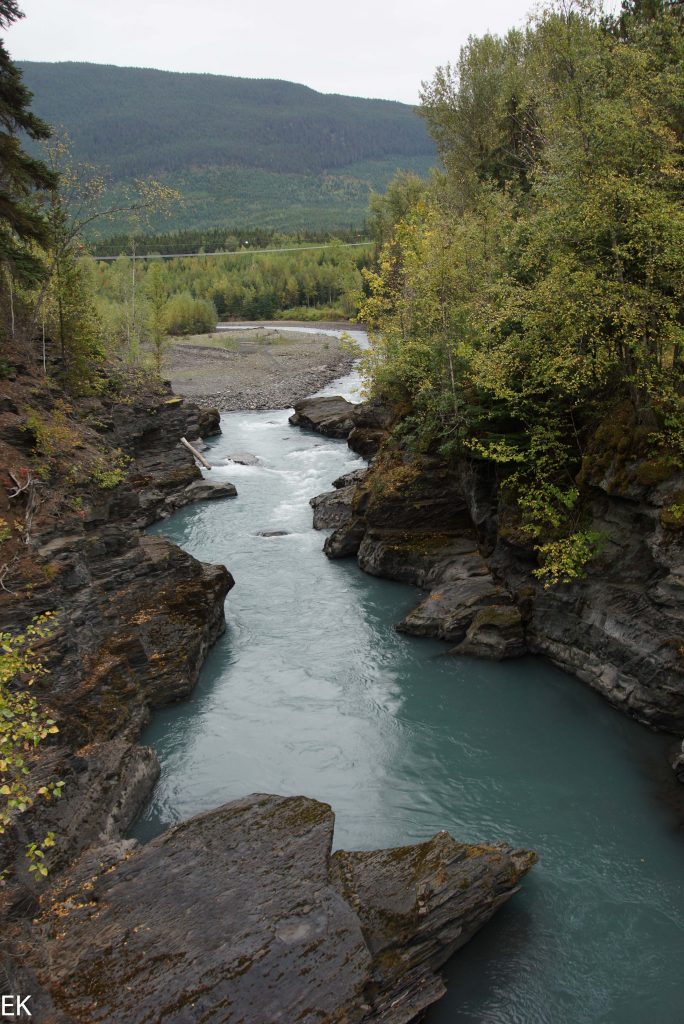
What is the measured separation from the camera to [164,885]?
12.1 meters

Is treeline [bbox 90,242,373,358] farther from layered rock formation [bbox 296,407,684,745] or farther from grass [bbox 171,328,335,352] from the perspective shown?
layered rock formation [bbox 296,407,684,745]

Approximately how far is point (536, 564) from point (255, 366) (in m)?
64.8

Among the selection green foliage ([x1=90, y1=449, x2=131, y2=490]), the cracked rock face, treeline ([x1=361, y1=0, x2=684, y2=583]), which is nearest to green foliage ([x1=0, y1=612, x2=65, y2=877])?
the cracked rock face

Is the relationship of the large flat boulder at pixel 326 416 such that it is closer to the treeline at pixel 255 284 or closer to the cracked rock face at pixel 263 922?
the cracked rock face at pixel 263 922

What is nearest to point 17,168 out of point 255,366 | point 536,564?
point 536,564

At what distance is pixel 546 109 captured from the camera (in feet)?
97.8

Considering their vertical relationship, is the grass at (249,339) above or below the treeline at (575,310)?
below

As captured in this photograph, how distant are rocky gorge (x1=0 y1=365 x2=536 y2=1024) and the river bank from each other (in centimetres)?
4120

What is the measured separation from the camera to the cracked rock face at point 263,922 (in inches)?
406

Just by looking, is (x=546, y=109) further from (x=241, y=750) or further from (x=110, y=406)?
(x=241, y=750)

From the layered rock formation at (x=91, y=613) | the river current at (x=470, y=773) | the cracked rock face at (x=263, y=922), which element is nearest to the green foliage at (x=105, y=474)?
the layered rock formation at (x=91, y=613)

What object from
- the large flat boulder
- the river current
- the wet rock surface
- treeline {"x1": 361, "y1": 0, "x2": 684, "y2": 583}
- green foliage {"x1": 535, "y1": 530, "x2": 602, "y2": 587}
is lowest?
the river current

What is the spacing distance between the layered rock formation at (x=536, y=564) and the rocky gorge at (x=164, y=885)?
715 cm

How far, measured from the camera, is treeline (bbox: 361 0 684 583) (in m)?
18.9
